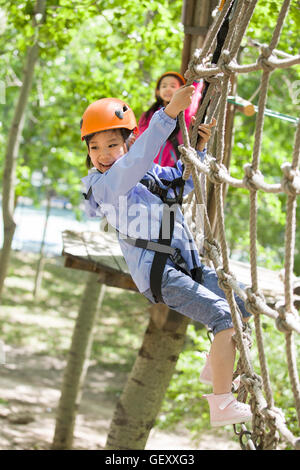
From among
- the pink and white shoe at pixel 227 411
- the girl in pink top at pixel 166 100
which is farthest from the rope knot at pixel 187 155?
the girl in pink top at pixel 166 100

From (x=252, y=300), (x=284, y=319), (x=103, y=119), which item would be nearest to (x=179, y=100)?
(x=103, y=119)

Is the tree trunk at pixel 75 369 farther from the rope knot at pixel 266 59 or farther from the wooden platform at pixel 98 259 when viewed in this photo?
the rope knot at pixel 266 59

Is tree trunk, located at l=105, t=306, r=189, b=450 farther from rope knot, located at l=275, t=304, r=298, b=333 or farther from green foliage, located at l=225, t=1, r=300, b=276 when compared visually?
rope knot, located at l=275, t=304, r=298, b=333

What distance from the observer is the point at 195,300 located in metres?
2.42

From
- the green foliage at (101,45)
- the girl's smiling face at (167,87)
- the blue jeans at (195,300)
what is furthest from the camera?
the green foliage at (101,45)

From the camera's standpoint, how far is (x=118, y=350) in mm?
13656

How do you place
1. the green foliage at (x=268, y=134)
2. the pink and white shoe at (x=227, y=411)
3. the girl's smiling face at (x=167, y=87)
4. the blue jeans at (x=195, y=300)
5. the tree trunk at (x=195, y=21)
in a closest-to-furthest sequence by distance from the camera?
1. the pink and white shoe at (x=227, y=411)
2. the blue jeans at (x=195, y=300)
3. the girl's smiling face at (x=167, y=87)
4. the tree trunk at (x=195, y=21)
5. the green foliage at (x=268, y=134)

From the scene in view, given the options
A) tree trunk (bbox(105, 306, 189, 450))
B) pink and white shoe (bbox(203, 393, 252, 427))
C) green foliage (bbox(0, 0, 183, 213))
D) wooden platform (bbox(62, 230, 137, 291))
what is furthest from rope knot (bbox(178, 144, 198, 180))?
green foliage (bbox(0, 0, 183, 213))

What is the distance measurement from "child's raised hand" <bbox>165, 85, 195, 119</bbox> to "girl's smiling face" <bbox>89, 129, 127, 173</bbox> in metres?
0.36

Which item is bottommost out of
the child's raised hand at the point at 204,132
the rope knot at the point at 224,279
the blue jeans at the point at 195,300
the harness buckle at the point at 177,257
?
the blue jeans at the point at 195,300

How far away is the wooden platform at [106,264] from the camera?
13.4 ft

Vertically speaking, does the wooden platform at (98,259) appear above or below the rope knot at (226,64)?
below

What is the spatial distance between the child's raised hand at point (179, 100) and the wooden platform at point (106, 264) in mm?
1676
